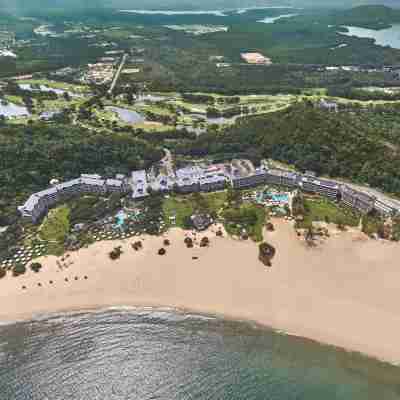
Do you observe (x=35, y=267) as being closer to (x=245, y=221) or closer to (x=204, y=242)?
(x=204, y=242)

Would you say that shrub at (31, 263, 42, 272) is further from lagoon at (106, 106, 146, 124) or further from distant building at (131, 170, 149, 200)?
lagoon at (106, 106, 146, 124)

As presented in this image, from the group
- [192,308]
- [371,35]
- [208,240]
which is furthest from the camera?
[371,35]

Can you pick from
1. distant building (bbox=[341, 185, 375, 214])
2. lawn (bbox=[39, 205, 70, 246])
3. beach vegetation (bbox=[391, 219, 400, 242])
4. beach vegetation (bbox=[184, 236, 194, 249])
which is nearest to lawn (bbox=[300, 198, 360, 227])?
distant building (bbox=[341, 185, 375, 214])

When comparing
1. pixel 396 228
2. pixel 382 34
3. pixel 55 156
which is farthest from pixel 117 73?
pixel 382 34

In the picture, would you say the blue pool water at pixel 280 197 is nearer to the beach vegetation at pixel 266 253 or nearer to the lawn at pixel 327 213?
the lawn at pixel 327 213

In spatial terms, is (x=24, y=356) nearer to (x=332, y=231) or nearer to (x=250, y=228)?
(x=250, y=228)

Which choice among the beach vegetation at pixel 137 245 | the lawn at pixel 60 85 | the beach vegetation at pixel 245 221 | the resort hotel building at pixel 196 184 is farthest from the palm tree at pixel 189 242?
the lawn at pixel 60 85

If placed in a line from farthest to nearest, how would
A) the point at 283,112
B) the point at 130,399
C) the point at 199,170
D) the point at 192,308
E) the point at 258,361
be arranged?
the point at 283,112, the point at 199,170, the point at 192,308, the point at 258,361, the point at 130,399

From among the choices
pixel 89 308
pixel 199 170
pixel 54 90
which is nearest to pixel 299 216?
pixel 199 170
